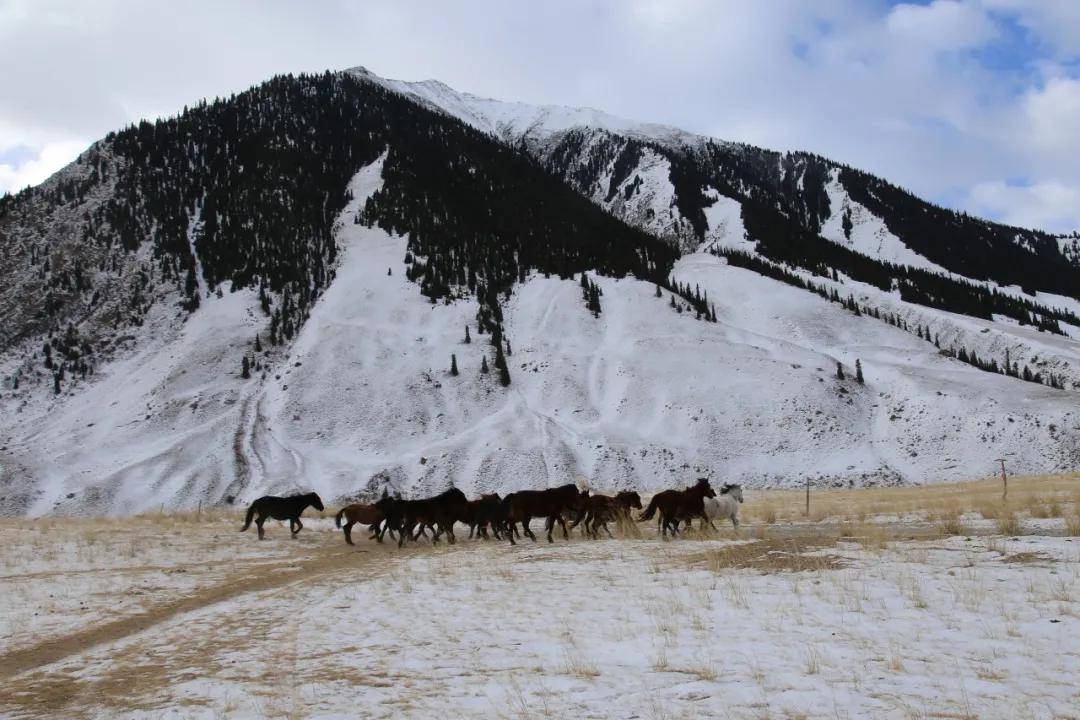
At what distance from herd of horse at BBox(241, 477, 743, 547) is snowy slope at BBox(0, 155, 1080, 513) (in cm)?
3199

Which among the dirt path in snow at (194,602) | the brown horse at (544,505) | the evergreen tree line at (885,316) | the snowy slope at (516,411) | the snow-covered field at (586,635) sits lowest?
the dirt path in snow at (194,602)

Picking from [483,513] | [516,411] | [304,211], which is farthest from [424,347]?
[483,513]

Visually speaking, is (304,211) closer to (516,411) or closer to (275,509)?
(516,411)

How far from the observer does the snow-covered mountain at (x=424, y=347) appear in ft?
189

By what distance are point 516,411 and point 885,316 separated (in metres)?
64.7

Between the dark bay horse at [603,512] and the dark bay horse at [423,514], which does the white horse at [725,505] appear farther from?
the dark bay horse at [423,514]

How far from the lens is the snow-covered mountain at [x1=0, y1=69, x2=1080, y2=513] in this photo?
57.5 meters

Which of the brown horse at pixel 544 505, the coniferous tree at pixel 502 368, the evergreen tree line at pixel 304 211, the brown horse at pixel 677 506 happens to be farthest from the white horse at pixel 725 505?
the evergreen tree line at pixel 304 211

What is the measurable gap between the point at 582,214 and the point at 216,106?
88254mm

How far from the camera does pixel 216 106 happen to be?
151375 mm

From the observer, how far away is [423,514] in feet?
71.7

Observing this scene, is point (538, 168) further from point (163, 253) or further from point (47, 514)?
point (47, 514)

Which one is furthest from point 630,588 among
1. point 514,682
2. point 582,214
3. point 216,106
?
point 216,106

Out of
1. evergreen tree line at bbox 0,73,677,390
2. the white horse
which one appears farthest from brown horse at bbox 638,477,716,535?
evergreen tree line at bbox 0,73,677,390
